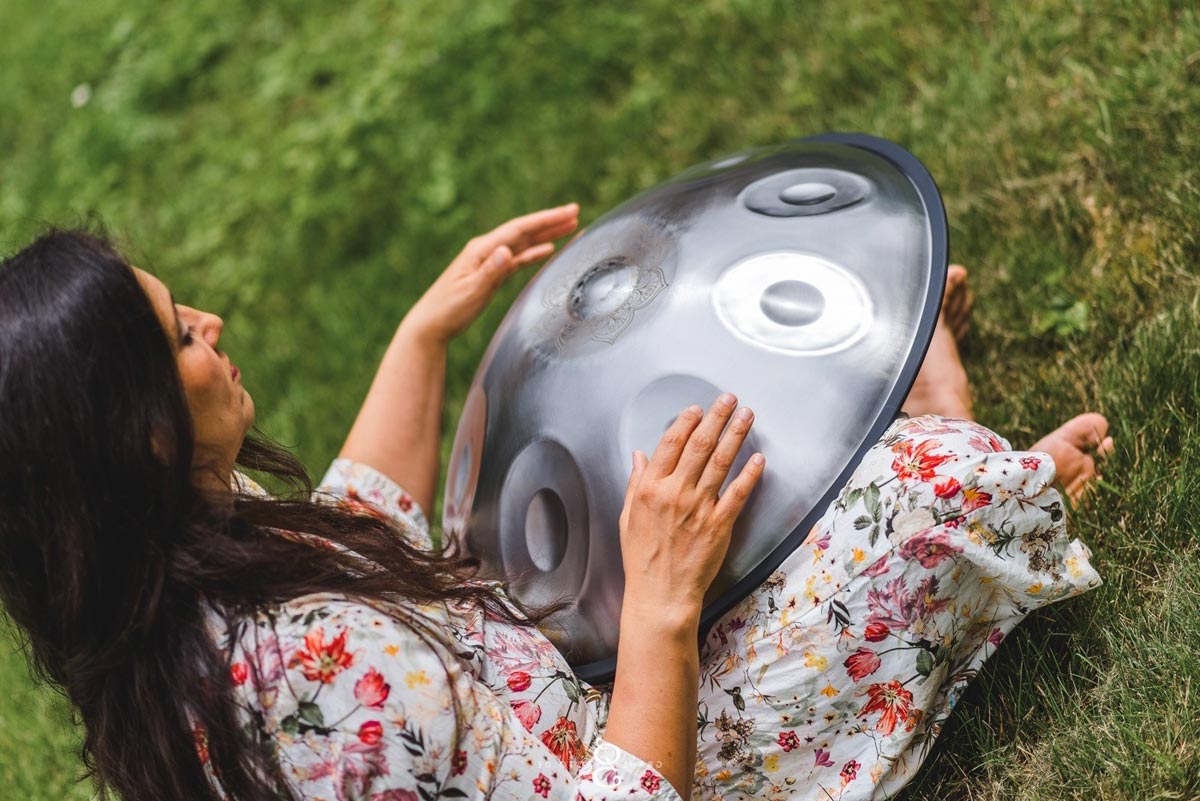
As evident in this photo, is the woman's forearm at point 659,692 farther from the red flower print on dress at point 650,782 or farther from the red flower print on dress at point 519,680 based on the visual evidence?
the red flower print on dress at point 519,680

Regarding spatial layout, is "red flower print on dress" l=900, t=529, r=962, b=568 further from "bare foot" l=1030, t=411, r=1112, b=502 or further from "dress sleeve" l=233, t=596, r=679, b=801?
"bare foot" l=1030, t=411, r=1112, b=502

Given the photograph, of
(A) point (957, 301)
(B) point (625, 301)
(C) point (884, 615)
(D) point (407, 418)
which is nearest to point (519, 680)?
(C) point (884, 615)

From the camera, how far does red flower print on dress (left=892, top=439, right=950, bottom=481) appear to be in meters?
1.61

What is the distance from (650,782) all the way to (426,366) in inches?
48.8

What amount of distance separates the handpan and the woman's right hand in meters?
0.06

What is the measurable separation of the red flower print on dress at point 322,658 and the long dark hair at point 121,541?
0.36 feet

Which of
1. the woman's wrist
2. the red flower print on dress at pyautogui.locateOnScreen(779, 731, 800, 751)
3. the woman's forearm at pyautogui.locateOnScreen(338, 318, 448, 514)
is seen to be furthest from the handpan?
the woman's forearm at pyautogui.locateOnScreen(338, 318, 448, 514)

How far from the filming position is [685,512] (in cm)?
166

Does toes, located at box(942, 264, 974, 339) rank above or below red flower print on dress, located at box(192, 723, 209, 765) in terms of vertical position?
below

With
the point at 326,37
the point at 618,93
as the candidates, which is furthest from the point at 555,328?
the point at 326,37

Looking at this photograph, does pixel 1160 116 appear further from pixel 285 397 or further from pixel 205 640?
pixel 285 397

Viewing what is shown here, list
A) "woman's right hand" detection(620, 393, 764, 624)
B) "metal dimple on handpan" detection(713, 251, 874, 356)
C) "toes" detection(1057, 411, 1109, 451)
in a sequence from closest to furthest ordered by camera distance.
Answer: "woman's right hand" detection(620, 393, 764, 624), "metal dimple on handpan" detection(713, 251, 874, 356), "toes" detection(1057, 411, 1109, 451)

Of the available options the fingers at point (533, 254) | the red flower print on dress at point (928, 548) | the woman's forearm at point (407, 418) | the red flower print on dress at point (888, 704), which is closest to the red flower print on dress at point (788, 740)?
the red flower print on dress at point (888, 704)

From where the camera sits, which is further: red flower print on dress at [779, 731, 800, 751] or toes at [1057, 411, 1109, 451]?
toes at [1057, 411, 1109, 451]
